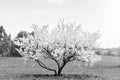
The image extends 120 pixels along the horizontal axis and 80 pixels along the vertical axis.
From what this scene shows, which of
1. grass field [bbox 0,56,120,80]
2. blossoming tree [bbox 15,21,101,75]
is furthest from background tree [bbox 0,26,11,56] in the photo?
blossoming tree [bbox 15,21,101,75]

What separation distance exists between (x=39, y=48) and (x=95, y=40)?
4.90m

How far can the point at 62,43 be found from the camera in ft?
53.8

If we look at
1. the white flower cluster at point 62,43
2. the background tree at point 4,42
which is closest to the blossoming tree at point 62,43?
the white flower cluster at point 62,43

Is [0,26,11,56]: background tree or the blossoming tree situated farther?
[0,26,11,56]: background tree

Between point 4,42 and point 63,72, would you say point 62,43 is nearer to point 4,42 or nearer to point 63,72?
point 63,72

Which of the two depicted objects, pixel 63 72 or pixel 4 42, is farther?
pixel 4 42

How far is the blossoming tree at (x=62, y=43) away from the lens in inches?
634

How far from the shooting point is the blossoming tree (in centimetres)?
1611

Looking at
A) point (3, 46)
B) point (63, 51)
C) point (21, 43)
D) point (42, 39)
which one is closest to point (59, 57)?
point (63, 51)

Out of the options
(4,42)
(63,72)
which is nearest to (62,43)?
(63,72)

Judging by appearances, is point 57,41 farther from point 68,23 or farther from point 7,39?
point 7,39

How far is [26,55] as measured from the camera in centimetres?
1623

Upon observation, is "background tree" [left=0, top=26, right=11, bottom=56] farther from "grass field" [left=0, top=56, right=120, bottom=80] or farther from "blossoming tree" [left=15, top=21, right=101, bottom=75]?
"blossoming tree" [left=15, top=21, right=101, bottom=75]

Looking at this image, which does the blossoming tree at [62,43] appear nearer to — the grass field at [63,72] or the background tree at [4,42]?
the grass field at [63,72]
